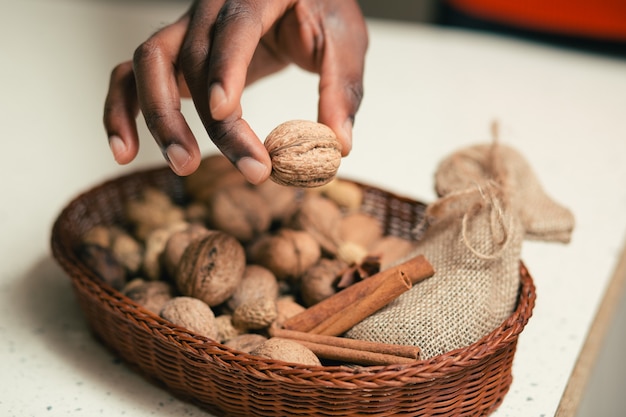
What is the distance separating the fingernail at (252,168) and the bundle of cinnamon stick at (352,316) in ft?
0.75

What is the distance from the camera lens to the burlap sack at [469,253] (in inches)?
32.9

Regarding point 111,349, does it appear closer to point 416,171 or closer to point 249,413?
point 249,413

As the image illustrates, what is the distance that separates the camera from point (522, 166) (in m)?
1.06

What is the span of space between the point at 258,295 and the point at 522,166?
0.45m

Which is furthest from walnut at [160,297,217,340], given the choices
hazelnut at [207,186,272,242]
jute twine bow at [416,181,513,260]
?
jute twine bow at [416,181,513,260]

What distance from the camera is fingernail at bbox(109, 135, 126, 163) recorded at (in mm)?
866

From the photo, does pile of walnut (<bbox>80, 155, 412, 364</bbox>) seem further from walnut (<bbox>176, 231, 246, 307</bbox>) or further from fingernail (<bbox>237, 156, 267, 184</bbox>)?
fingernail (<bbox>237, 156, 267, 184</bbox>)

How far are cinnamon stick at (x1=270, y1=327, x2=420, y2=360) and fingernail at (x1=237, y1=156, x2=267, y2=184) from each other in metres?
0.23

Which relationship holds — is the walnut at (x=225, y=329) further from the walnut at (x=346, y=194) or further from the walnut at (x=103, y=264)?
the walnut at (x=346, y=194)

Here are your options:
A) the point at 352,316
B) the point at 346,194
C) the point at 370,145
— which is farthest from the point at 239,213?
the point at 370,145

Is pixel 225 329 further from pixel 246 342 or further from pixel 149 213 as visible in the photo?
pixel 149 213

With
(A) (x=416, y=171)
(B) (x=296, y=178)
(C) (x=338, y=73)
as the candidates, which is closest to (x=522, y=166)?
(C) (x=338, y=73)

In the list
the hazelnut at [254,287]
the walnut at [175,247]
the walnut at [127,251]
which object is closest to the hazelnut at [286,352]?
the hazelnut at [254,287]

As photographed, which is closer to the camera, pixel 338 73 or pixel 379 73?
pixel 338 73
